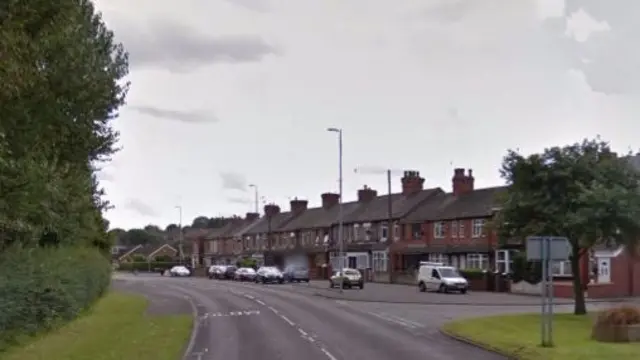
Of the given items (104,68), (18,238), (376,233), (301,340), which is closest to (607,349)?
(301,340)

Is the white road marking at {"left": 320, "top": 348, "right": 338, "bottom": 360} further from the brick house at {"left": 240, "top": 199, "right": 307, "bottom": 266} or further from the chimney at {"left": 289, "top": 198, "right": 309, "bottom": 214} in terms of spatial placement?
the chimney at {"left": 289, "top": 198, "right": 309, "bottom": 214}

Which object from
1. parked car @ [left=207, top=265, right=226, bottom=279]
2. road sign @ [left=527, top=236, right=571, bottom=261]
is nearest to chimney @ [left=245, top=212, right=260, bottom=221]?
parked car @ [left=207, top=265, right=226, bottom=279]

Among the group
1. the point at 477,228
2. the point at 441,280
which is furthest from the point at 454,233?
the point at 441,280

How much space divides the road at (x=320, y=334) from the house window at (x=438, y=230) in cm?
3654

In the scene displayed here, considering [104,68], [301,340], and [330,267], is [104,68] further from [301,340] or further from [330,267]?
[330,267]

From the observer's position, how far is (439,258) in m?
81.1

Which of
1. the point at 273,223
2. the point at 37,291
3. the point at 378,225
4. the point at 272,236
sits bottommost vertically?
the point at 37,291

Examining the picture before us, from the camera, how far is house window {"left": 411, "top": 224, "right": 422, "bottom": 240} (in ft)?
283

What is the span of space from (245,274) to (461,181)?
83.6 feet

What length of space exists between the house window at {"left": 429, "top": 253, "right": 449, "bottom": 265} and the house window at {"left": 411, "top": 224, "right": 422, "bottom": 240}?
3850 mm

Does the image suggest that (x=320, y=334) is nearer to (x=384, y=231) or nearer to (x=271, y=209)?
(x=384, y=231)

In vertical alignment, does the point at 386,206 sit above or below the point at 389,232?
above

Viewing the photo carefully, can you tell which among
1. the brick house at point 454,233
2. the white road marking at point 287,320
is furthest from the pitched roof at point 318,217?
the white road marking at point 287,320

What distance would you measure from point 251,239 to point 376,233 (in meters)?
39.3
